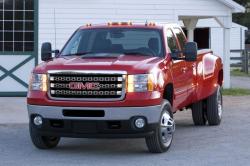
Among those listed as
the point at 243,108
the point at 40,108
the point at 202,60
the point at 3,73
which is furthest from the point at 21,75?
the point at 40,108

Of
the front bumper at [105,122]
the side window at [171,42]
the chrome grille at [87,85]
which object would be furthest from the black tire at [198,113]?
the chrome grille at [87,85]

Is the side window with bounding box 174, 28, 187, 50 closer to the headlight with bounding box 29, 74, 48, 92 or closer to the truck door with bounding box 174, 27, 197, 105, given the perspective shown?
the truck door with bounding box 174, 27, 197, 105

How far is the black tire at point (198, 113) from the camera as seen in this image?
43.0 feet

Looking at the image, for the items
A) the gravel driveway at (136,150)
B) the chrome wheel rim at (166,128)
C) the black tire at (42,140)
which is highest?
the chrome wheel rim at (166,128)

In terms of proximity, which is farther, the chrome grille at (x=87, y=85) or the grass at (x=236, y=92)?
the grass at (x=236, y=92)

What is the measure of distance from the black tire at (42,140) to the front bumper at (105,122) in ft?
1.70

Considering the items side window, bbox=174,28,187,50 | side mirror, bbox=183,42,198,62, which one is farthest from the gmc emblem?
side window, bbox=174,28,187,50

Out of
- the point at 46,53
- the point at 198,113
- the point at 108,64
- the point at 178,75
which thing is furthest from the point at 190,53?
the point at 198,113

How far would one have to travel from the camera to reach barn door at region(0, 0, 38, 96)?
18672 mm

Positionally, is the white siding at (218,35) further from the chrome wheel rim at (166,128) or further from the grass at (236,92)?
the chrome wheel rim at (166,128)

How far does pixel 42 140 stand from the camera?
33.7 feet

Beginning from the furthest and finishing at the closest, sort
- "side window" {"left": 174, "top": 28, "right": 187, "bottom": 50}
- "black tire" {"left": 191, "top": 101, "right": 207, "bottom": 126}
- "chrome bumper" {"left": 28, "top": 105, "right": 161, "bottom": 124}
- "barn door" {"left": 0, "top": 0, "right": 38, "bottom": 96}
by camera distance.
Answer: "barn door" {"left": 0, "top": 0, "right": 38, "bottom": 96} → "black tire" {"left": 191, "top": 101, "right": 207, "bottom": 126} → "side window" {"left": 174, "top": 28, "right": 187, "bottom": 50} → "chrome bumper" {"left": 28, "top": 105, "right": 161, "bottom": 124}

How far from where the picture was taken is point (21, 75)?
1875 centimetres

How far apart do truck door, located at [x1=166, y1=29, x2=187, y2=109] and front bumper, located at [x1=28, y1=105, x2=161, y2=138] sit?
4.09ft
